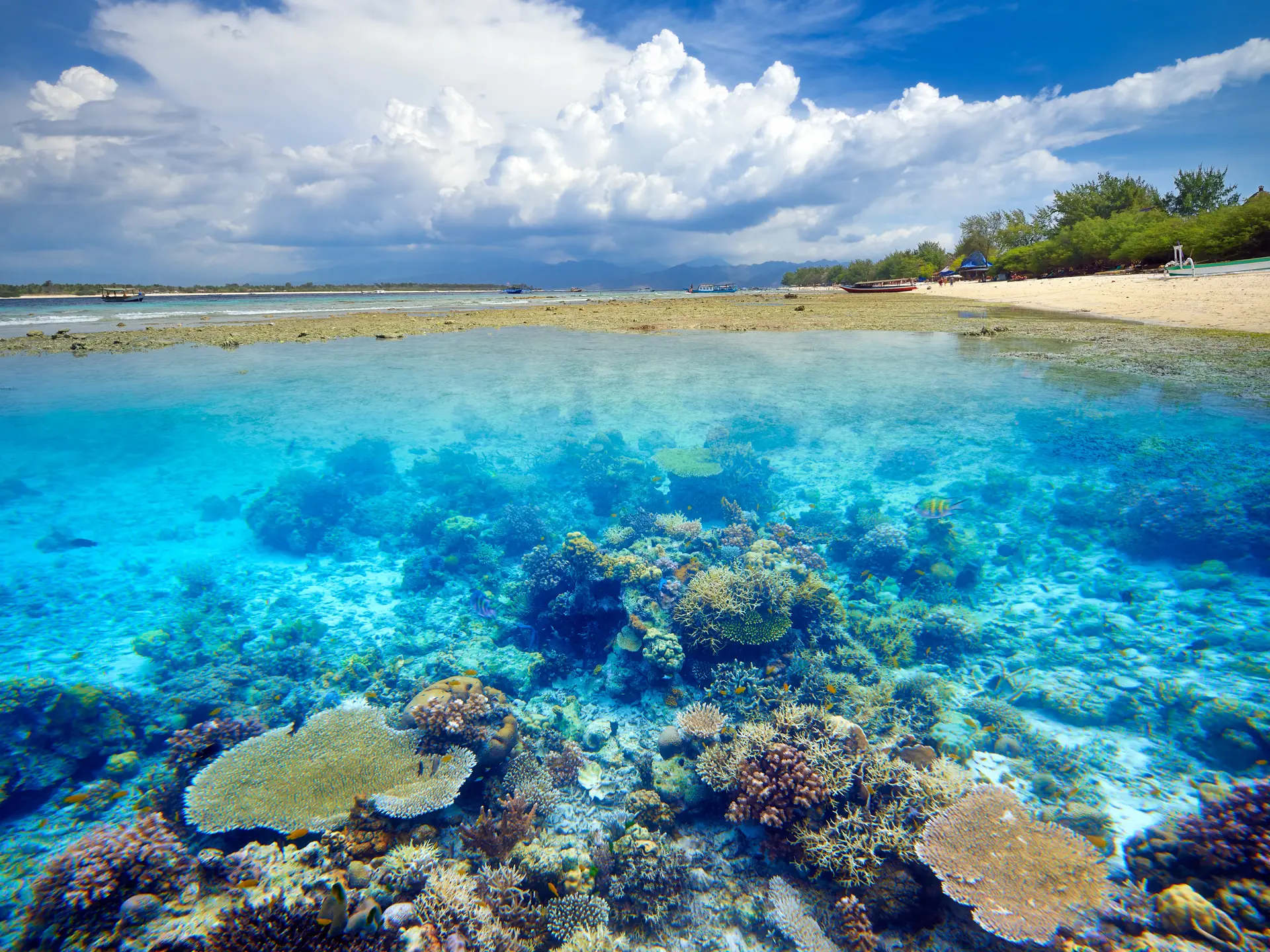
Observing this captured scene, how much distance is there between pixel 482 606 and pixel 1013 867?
750 cm

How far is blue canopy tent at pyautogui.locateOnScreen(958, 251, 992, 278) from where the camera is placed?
6912 centimetres

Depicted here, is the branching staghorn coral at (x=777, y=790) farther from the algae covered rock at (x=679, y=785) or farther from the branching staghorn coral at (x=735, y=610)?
the branching staghorn coral at (x=735, y=610)

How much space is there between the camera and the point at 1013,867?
4.02 meters

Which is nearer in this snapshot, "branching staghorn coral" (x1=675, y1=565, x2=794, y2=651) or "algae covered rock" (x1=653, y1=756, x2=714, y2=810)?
"algae covered rock" (x1=653, y1=756, x2=714, y2=810)

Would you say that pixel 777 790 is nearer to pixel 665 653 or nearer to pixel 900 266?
pixel 665 653

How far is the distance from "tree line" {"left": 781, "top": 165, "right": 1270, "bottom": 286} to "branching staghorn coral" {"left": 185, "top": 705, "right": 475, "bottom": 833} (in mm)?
51500

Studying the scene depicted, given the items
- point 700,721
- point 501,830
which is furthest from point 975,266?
point 501,830

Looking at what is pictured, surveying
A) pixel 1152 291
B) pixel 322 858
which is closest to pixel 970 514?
pixel 322 858

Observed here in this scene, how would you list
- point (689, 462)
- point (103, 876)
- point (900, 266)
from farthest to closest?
1. point (900, 266)
2. point (689, 462)
3. point (103, 876)

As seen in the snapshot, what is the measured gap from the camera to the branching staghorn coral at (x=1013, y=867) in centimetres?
372

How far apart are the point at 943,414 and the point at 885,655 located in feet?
34.8

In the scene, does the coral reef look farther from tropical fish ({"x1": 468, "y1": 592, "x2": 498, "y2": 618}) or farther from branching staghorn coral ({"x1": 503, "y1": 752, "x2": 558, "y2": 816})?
tropical fish ({"x1": 468, "y1": 592, "x2": 498, "y2": 618})

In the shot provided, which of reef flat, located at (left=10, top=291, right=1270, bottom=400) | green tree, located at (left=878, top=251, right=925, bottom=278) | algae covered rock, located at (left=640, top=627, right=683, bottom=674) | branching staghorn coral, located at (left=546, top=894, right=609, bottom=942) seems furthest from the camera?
green tree, located at (left=878, top=251, right=925, bottom=278)

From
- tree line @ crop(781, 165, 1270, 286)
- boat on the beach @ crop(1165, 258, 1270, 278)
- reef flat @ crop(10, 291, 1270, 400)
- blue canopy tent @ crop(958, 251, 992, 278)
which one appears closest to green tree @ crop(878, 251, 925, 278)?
tree line @ crop(781, 165, 1270, 286)
